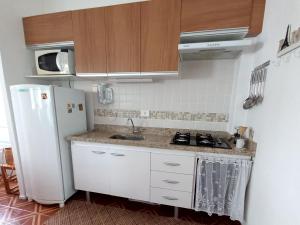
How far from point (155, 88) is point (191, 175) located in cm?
115

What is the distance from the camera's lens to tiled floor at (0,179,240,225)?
5.43 feet

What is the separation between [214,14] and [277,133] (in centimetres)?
115

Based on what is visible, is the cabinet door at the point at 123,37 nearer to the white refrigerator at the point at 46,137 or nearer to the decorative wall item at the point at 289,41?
the white refrigerator at the point at 46,137

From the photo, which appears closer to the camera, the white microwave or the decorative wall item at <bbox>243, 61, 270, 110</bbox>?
the decorative wall item at <bbox>243, 61, 270, 110</bbox>

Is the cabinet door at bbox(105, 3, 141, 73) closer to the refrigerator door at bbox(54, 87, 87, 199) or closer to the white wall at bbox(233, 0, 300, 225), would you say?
the refrigerator door at bbox(54, 87, 87, 199)

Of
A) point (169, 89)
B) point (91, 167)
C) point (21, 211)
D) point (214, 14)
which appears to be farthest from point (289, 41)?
point (21, 211)

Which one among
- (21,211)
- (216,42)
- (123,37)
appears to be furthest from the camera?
(21,211)

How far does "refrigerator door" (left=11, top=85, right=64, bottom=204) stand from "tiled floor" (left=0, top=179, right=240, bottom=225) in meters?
0.12

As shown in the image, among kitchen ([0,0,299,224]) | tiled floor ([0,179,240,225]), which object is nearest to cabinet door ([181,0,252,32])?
kitchen ([0,0,299,224])

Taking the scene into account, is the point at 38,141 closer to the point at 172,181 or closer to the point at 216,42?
the point at 172,181

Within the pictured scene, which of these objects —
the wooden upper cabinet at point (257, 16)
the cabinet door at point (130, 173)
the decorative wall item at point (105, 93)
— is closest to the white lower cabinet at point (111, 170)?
the cabinet door at point (130, 173)

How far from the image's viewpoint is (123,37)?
1.64m

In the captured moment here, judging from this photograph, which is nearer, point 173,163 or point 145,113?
point 173,163

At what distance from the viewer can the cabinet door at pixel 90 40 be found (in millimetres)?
1670
